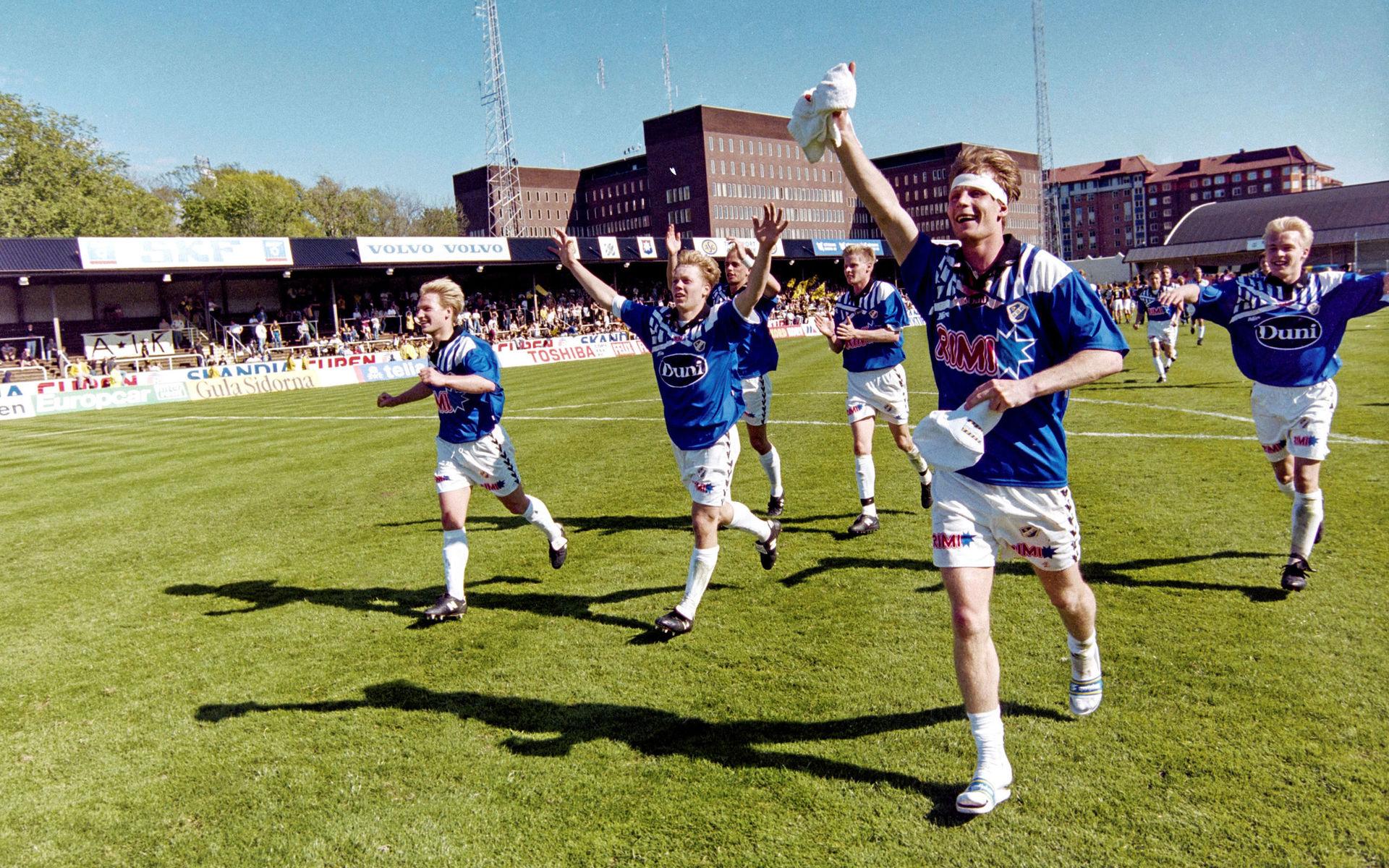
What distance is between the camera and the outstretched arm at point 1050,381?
3082 mm

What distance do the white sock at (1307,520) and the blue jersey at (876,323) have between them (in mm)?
3466

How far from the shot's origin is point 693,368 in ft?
18.3

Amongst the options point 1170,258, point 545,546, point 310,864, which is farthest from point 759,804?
point 1170,258

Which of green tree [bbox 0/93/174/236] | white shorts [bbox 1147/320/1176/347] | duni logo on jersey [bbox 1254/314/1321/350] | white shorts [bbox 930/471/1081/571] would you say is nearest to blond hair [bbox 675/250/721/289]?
white shorts [bbox 930/471/1081/571]

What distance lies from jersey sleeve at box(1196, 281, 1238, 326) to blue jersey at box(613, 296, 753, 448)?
362cm

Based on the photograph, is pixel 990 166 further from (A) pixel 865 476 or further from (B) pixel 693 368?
(A) pixel 865 476

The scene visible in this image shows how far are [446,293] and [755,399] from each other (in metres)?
3.42

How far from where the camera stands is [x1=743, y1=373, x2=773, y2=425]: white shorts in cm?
859

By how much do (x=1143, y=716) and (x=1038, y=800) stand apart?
1.01 meters

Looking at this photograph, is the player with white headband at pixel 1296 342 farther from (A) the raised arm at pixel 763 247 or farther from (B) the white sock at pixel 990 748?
(B) the white sock at pixel 990 748

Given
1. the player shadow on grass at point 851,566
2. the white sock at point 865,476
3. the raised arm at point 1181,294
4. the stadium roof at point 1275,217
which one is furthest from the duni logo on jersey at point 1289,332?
the stadium roof at point 1275,217

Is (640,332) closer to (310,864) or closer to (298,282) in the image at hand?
(310,864)

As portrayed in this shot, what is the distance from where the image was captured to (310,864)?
3.34 m

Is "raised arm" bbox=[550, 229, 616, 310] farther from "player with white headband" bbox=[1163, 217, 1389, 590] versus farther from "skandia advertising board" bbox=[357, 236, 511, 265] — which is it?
"skandia advertising board" bbox=[357, 236, 511, 265]
